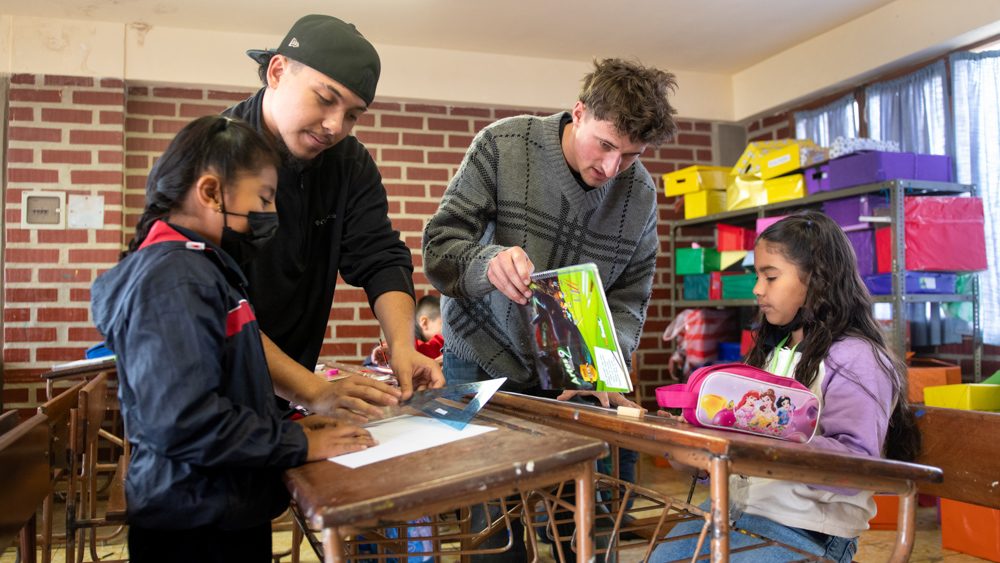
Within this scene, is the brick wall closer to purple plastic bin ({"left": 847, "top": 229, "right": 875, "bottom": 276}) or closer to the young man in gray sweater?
the young man in gray sweater

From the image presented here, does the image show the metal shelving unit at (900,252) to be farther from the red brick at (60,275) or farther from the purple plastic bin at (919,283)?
the red brick at (60,275)

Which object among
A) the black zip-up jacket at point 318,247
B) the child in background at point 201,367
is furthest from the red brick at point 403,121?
the child in background at point 201,367

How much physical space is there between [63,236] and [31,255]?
18 centimetres

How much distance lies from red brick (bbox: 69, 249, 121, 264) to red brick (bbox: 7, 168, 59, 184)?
0.37 meters

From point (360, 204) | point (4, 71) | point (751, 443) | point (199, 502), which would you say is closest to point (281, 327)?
point (360, 204)

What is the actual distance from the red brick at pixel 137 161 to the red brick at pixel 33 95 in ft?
1.37

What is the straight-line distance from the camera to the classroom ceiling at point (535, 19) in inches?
147

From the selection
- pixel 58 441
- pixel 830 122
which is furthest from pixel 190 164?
pixel 830 122

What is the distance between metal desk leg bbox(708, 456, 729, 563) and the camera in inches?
36.4

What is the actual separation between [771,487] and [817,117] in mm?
3787

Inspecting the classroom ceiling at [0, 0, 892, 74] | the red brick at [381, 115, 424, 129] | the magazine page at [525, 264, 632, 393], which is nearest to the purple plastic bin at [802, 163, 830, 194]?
the classroom ceiling at [0, 0, 892, 74]

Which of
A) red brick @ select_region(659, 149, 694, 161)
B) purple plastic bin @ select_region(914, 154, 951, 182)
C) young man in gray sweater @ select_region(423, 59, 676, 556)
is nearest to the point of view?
young man in gray sweater @ select_region(423, 59, 676, 556)

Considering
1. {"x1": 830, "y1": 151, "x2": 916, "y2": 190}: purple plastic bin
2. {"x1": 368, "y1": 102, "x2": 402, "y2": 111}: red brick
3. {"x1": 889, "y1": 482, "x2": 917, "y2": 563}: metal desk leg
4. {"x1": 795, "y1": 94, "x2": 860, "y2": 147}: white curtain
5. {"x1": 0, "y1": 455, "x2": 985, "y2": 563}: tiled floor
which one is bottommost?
{"x1": 0, "y1": 455, "x2": 985, "y2": 563}: tiled floor

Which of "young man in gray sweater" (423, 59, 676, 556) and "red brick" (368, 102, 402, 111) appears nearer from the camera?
"young man in gray sweater" (423, 59, 676, 556)
